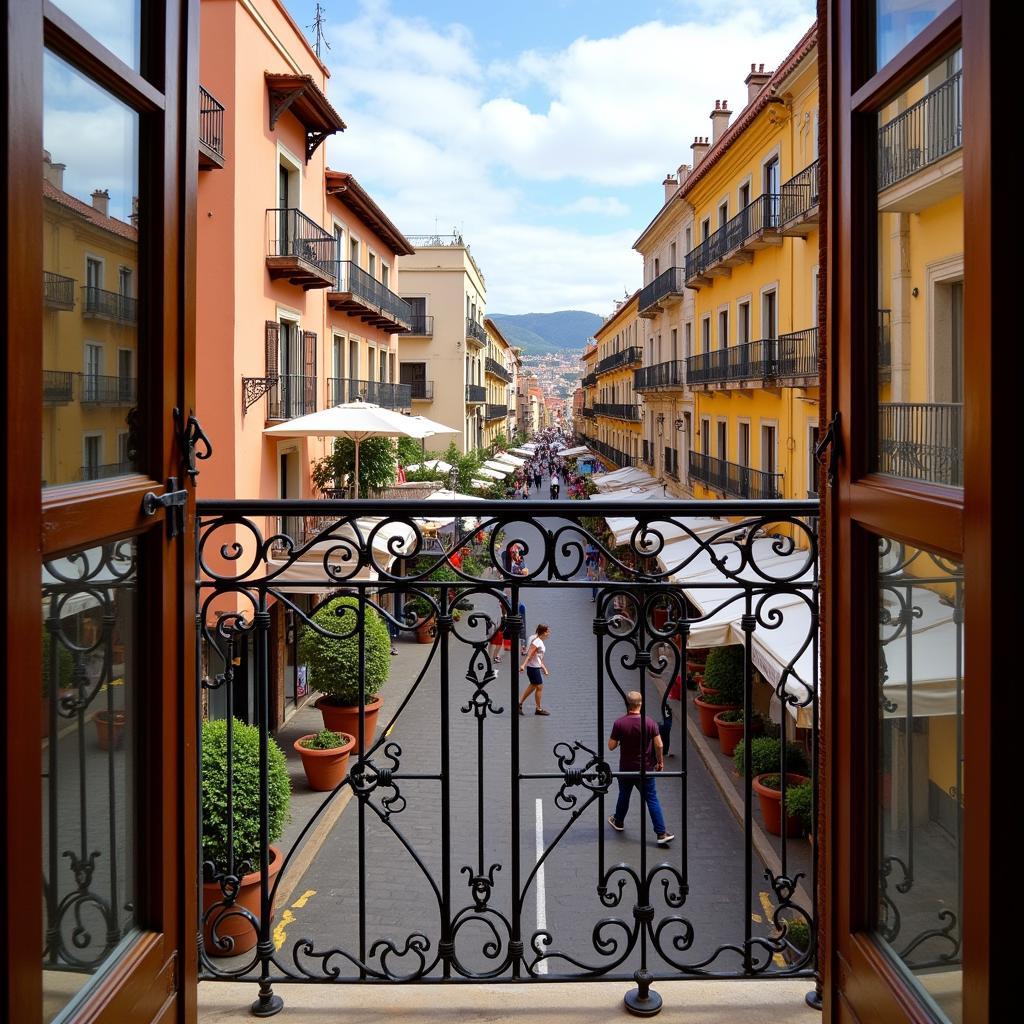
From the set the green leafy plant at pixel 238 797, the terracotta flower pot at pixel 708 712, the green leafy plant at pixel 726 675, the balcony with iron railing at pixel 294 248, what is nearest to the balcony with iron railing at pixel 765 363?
the green leafy plant at pixel 726 675

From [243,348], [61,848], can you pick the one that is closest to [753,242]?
[243,348]

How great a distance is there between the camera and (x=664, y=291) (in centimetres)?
2852

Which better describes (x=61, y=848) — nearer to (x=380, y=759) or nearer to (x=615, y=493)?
(x=380, y=759)

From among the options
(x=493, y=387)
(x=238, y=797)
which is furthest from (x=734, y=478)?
(x=493, y=387)

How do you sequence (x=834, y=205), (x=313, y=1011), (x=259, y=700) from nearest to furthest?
1. (x=834, y=205)
2. (x=313, y=1011)
3. (x=259, y=700)

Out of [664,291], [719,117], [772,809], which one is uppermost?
[719,117]

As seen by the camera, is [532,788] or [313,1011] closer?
[313,1011]

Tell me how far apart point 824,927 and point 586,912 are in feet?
17.9

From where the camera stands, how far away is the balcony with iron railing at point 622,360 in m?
38.1

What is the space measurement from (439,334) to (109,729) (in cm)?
3744

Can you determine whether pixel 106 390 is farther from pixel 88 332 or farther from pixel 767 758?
pixel 767 758

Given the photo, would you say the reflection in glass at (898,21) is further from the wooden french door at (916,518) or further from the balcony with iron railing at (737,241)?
the balcony with iron railing at (737,241)

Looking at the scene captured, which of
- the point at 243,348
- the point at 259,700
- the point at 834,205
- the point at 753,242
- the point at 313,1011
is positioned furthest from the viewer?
the point at 753,242

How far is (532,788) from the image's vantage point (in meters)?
9.71
